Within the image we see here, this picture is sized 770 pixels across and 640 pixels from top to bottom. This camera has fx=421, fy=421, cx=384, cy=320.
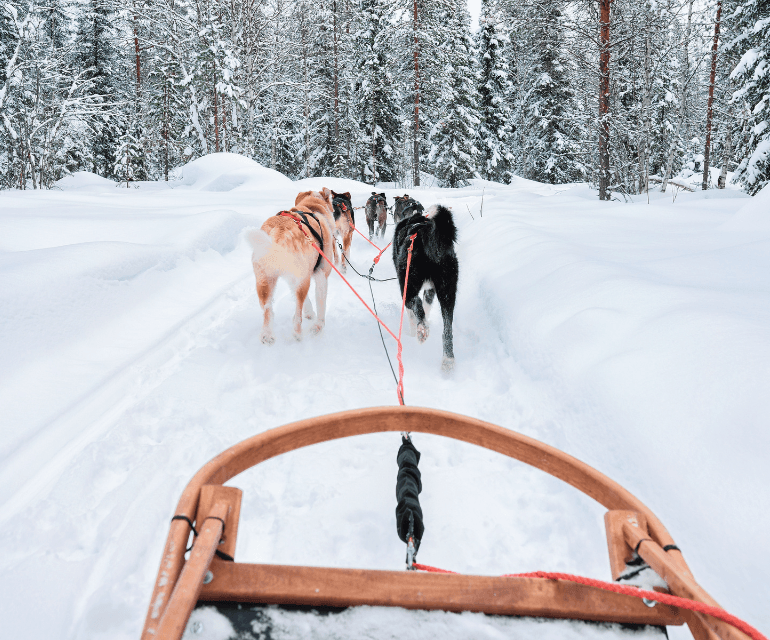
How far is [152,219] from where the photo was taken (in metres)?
6.69

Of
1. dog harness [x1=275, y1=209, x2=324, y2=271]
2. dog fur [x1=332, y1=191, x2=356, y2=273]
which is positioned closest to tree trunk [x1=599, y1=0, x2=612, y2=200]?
dog fur [x1=332, y1=191, x2=356, y2=273]

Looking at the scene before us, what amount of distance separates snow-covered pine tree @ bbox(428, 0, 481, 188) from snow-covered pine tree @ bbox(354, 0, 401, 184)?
8.38 ft

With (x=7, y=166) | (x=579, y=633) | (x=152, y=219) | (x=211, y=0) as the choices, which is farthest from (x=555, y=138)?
(x=579, y=633)

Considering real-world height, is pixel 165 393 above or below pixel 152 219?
below

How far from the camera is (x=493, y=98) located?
1010 inches

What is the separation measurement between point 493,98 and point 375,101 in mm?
7823

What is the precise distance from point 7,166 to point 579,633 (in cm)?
2313

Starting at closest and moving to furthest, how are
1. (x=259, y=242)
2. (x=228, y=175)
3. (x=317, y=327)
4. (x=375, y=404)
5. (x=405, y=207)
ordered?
(x=375, y=404), (x=259, y=242), (x=317, y=327), (x=405, y=207), (x=228, y=175)

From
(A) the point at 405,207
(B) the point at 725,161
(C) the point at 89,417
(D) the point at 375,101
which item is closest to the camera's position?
(C) the point at 89,417

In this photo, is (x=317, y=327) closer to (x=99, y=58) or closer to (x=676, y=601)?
(x=676, y=601)

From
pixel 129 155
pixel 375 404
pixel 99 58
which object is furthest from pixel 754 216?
pixel 99 58

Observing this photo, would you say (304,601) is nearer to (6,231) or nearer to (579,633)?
(579,633)

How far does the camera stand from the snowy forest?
12.0m

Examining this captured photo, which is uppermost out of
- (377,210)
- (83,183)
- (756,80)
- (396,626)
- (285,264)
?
(756,80)
